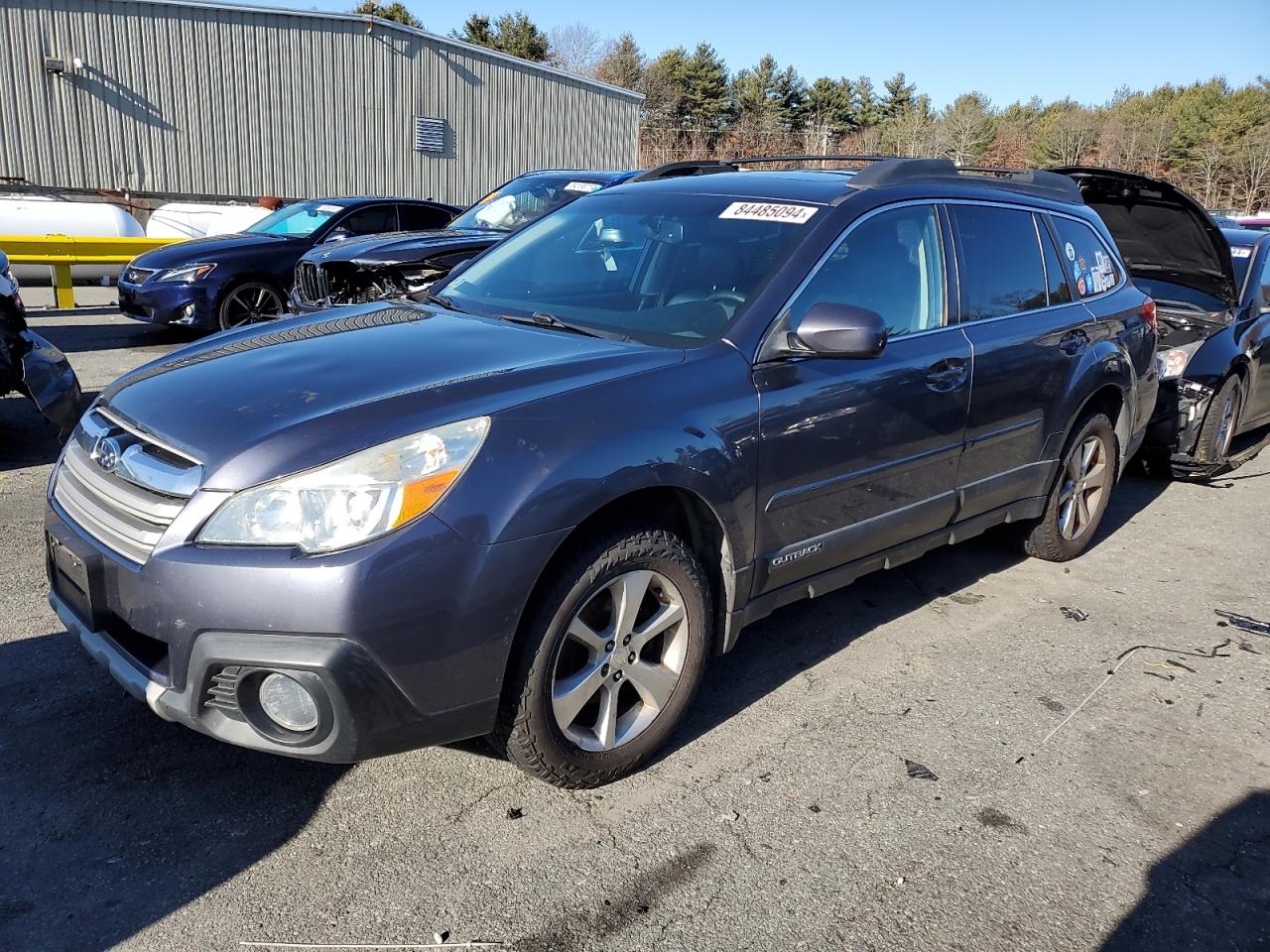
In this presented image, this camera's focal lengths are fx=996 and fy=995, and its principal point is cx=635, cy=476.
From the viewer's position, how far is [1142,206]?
23.4 feet

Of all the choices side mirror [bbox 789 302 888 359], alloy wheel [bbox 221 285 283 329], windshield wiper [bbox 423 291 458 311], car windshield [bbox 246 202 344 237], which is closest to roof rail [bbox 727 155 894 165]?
side mirror [bbox 789 302 888 359]

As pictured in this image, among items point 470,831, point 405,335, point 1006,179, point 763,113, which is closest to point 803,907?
point 470,831

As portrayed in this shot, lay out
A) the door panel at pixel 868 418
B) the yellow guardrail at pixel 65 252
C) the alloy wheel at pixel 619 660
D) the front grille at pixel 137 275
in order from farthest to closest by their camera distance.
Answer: the yellow guardrail at pixel 65 252 < the front grille at pixel 137 275 < the door panel at pixel 868 418 < the alloy wheel at pixel 619 660

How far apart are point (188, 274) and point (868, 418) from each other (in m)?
8.15

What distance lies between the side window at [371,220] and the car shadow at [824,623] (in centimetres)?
793

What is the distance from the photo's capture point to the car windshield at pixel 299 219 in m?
10.8

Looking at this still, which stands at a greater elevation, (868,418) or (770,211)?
(770,211)

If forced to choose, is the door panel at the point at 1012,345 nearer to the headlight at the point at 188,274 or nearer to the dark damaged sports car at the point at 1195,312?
the dark damaged sports car at the point at 1195,312

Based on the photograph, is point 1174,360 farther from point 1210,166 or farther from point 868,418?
point 1210,166

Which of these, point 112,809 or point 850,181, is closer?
point 112,809

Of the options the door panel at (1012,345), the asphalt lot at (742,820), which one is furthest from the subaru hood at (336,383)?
the door panel at (1012,345)

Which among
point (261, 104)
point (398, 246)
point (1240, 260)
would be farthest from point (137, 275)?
point (261, 104)

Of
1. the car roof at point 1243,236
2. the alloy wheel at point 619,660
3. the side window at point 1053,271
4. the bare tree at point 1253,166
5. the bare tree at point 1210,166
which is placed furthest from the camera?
the bare tree at point 1210,166

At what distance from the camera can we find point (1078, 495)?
16.7 ft
